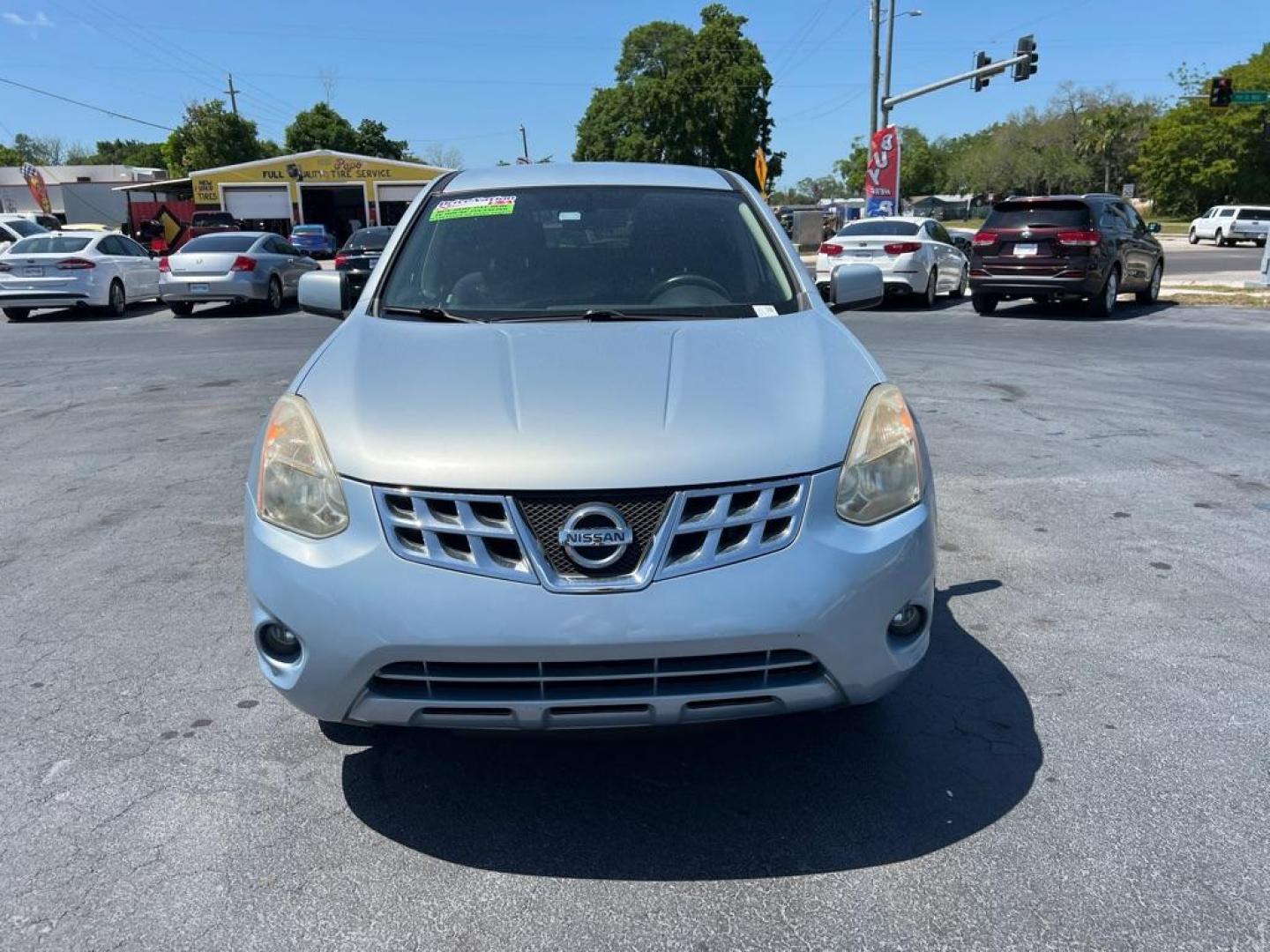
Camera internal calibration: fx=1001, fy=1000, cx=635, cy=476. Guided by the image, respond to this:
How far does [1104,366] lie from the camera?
1030cm

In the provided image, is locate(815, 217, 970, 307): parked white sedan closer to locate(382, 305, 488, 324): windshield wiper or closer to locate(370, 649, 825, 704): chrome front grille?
locate(382, 305, 488, 324): windshield wiper

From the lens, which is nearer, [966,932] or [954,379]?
[966,932]

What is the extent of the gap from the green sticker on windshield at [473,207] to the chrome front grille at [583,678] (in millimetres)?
2276

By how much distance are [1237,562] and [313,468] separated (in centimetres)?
421

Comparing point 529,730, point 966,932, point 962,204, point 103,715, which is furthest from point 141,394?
point 962,204

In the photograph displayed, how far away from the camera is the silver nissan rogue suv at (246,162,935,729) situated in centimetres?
234

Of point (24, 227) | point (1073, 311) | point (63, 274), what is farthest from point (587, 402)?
point (24, 227)

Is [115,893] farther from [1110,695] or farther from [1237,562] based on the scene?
[1237,562]

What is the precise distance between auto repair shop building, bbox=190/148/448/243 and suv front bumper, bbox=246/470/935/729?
164 ft

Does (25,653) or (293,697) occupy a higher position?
(293,697)

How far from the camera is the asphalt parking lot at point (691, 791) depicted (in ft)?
7.79

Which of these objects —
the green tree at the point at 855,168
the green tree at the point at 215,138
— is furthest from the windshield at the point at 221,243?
the green tree at the point at 855,168

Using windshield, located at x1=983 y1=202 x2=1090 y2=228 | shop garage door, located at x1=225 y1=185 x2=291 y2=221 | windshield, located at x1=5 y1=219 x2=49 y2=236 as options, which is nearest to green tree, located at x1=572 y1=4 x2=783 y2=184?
shop garage door, located at x1=225 y1=185 x2=291 y2=221

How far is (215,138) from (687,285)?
75.9 metres
